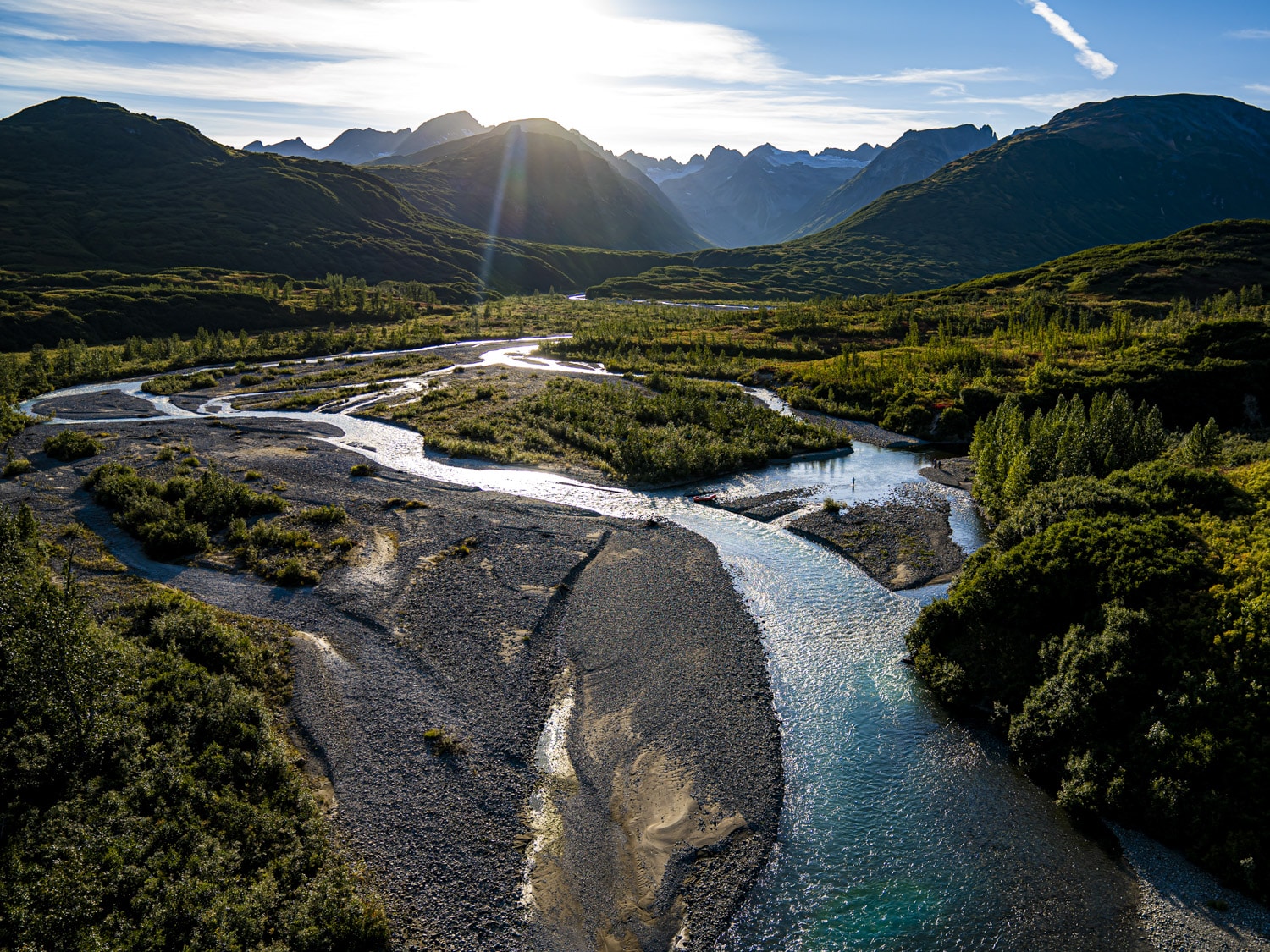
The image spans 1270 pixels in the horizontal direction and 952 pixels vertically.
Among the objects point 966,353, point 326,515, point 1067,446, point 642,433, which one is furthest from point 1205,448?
point 966,353

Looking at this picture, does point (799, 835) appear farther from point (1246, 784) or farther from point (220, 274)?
point (220, 274)

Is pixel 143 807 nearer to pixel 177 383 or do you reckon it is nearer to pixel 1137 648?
pixel 1137 648

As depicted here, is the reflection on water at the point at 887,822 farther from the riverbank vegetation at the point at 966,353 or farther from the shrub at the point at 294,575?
the riverbank vegetation at the point at 966,353

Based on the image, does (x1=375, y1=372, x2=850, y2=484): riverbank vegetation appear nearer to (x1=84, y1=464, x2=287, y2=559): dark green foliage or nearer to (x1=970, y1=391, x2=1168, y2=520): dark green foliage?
(x1=970, y1=391, x2=1168, y2=520): dark green foliage

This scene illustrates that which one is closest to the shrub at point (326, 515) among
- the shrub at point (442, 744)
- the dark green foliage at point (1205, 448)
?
the shrub at point (442, 744)

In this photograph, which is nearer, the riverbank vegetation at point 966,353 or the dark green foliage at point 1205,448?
the dark green foliage at point 1205,448

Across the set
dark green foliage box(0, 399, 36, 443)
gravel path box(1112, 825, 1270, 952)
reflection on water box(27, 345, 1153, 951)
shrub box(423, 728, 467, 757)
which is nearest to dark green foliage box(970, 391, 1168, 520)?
reflection on water box(27, 345, 1153, 951)
